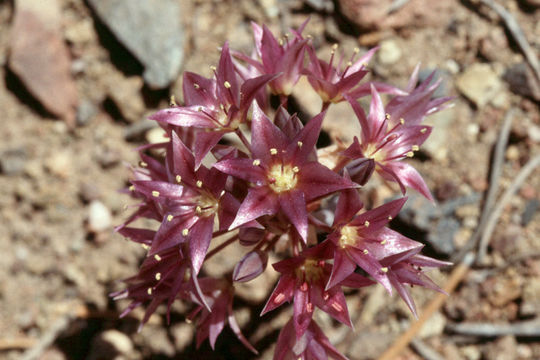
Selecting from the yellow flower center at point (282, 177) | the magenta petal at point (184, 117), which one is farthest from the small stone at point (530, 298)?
the magenta petal at point (184, 117)

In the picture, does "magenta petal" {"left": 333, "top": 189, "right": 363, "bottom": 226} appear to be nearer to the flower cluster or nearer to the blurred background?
the flower cluster

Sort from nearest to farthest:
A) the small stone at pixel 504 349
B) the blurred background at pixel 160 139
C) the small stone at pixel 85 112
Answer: the small stone at pixel 504 349 → the blurred background at pixel 160 139 → the small stone at pixel 85 112

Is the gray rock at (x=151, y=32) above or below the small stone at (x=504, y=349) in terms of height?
above

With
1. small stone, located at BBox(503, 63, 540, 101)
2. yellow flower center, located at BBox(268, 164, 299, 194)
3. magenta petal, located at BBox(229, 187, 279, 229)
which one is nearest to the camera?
magenta petal, located at BBox(229, 187, 279, 229)

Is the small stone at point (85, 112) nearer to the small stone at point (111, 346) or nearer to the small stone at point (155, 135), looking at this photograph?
the small stone at point (155, 135)

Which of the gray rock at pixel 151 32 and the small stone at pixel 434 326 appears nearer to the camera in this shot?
the small stone at pixel 434 326

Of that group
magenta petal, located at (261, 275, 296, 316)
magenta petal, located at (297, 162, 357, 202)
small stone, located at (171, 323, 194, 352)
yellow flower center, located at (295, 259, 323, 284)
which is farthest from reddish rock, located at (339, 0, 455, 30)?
small stone, located at (171, 323, 194, 352)

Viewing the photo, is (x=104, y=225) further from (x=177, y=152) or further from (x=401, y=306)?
(x=401, y=306)
